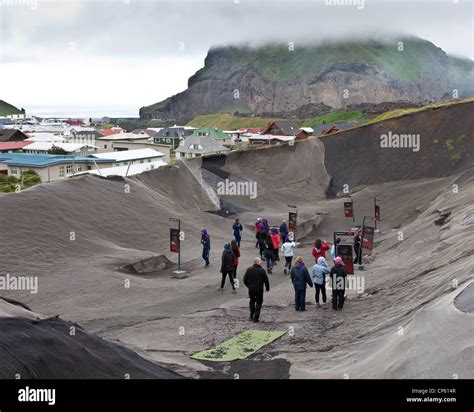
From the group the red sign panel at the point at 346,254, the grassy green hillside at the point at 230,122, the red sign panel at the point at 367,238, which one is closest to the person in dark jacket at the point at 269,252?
the red sign panel at the point at 367,238

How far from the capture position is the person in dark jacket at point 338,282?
14117 millimetres

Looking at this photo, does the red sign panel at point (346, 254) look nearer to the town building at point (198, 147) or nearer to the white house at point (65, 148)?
the town building at point (198, 147)

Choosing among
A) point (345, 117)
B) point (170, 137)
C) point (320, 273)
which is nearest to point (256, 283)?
point (320, 273)

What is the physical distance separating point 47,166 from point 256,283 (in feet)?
145

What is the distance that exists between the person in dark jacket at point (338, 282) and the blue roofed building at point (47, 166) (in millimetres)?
41937

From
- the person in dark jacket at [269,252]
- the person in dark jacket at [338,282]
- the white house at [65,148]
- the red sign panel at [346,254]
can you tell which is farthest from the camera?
the white house at [65,148]

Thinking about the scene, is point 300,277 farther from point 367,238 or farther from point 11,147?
point 11,147

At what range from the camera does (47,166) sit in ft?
176

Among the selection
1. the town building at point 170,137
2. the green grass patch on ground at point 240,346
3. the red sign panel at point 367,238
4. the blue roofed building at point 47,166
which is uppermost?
the town building at point 170,137

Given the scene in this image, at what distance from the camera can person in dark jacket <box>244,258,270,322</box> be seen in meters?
13.5

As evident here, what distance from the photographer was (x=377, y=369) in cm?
880
